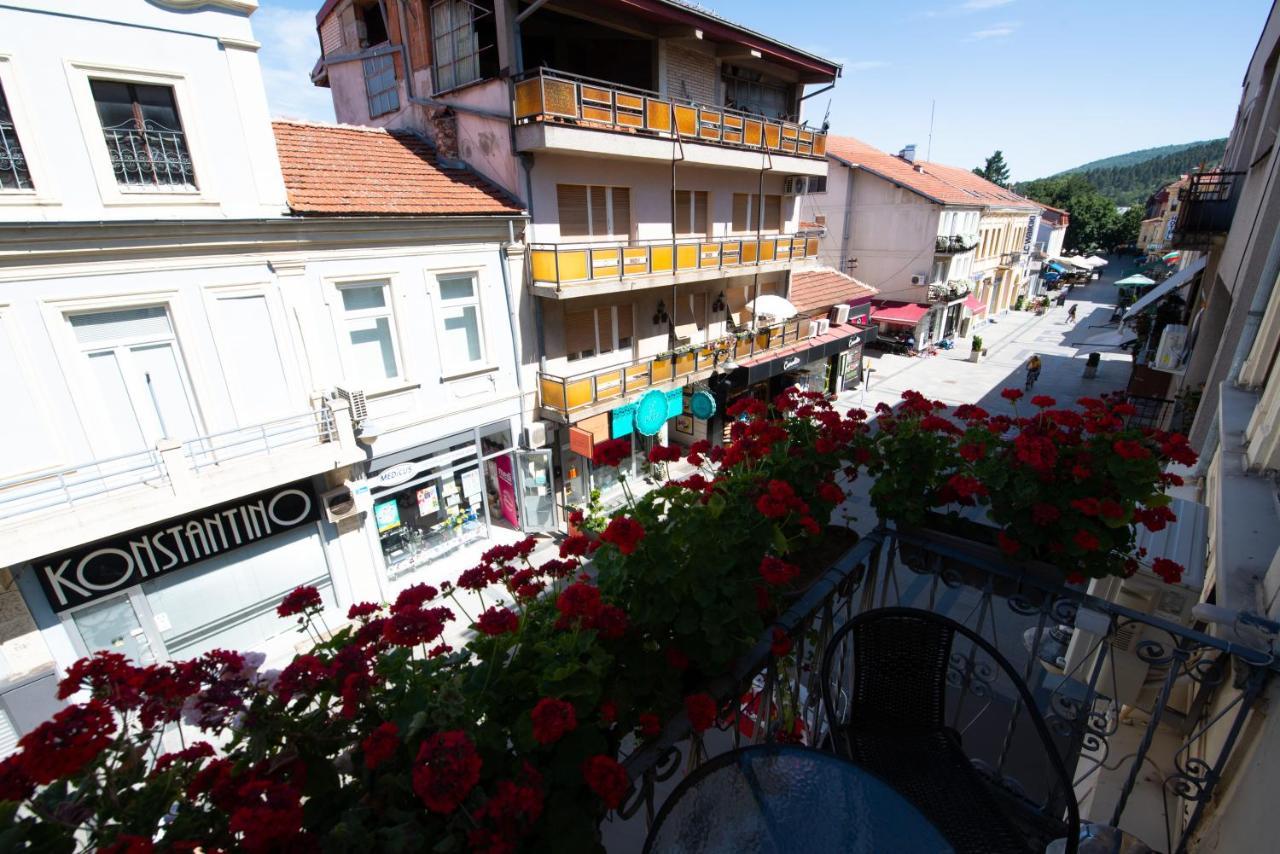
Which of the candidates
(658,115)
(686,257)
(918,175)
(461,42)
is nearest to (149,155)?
(461,42)

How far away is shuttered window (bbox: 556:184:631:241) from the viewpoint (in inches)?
415

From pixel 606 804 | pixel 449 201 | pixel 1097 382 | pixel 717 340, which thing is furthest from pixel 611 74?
pixel 1097 382

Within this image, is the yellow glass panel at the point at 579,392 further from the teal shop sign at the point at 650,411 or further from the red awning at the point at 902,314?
the red awning at the point at 902,314

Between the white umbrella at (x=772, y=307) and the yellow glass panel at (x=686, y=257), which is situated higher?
the yellow glass panel at (x=686, y=257)

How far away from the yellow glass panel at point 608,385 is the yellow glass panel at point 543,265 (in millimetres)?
2052

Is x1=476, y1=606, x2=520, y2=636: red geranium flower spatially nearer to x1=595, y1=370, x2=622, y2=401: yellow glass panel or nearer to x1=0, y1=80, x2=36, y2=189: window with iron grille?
x1=0, y1=80, x2=36, y2=189: window with iron grille

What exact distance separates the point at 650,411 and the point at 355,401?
580 centimetres

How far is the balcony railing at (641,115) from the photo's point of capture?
898 centimetres

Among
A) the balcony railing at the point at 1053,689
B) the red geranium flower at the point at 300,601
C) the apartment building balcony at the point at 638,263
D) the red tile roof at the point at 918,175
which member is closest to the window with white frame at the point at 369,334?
the apartment building balcony at the point at 638,263

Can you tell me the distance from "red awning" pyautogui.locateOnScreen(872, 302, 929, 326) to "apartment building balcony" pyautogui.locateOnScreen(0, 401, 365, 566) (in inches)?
903

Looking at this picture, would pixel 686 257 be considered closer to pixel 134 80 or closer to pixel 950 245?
pixel 134 80

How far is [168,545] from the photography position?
23.8 ft

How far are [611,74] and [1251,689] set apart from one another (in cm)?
1336

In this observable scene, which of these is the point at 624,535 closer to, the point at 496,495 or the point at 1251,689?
the point at 1251,689
